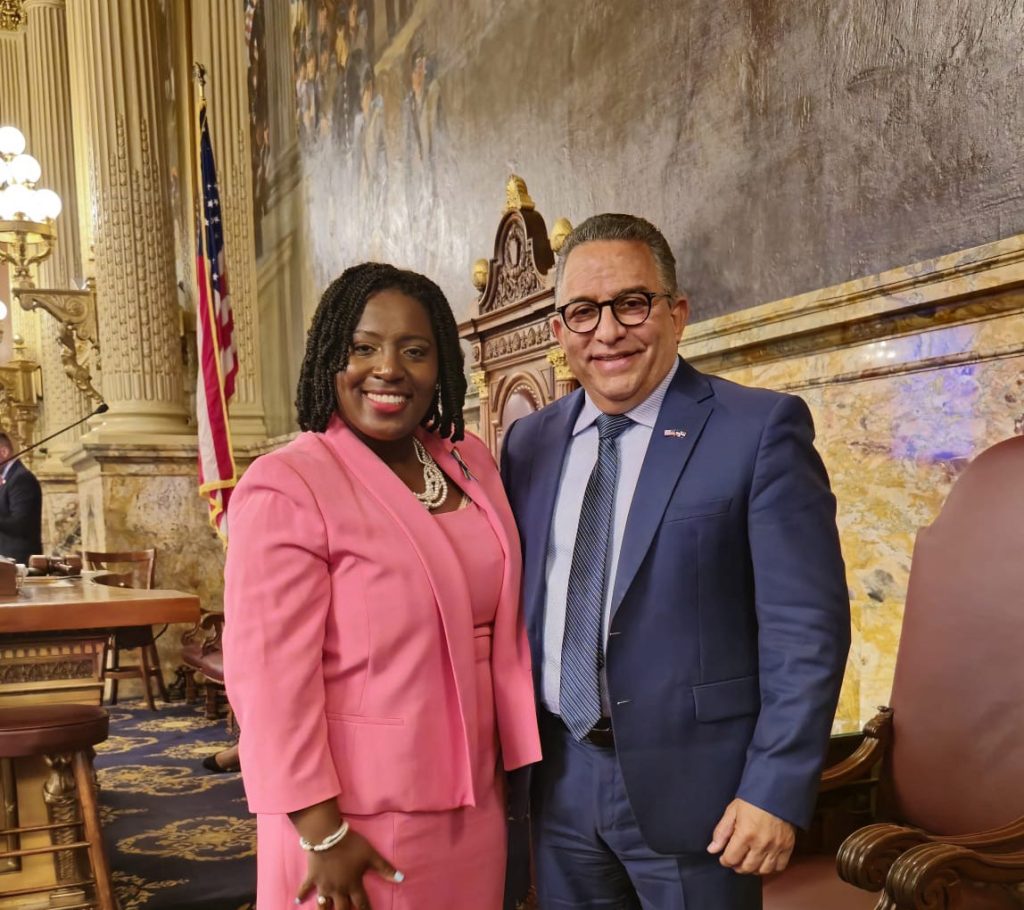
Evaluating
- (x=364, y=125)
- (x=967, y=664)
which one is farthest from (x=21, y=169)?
(x=967, y=664)

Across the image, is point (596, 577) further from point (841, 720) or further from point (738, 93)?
point (738, 93)

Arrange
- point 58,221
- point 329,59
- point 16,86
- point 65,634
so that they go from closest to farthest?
point 65,634
point 329,59
point 58,221
point 16,86

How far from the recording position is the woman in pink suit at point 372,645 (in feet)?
5.12

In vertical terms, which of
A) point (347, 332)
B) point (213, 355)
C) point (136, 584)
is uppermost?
point (213, 355)

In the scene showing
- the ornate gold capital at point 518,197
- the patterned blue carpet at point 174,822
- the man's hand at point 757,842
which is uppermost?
the ornate gold capital at point 518,197

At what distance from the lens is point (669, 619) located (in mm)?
1718

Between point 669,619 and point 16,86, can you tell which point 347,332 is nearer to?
point 669,619

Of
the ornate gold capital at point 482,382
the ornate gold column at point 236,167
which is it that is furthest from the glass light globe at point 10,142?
the ornate gold capital at point 482,382

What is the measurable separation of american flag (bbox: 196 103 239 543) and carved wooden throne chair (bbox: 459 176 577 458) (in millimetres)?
2426

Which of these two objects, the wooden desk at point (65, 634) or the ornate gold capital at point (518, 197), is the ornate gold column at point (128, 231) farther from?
the ornate gold capital at point (518, 197)

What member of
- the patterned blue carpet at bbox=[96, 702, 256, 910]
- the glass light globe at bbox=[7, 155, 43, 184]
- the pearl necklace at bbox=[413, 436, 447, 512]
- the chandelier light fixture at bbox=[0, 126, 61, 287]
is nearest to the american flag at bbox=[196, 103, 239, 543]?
the patterned blue carpet at bbox=[96, 702, 256, 910]

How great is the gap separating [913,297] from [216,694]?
6.38 meters

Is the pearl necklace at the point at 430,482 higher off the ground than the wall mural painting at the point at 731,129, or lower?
lower

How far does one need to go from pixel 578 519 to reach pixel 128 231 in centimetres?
881
